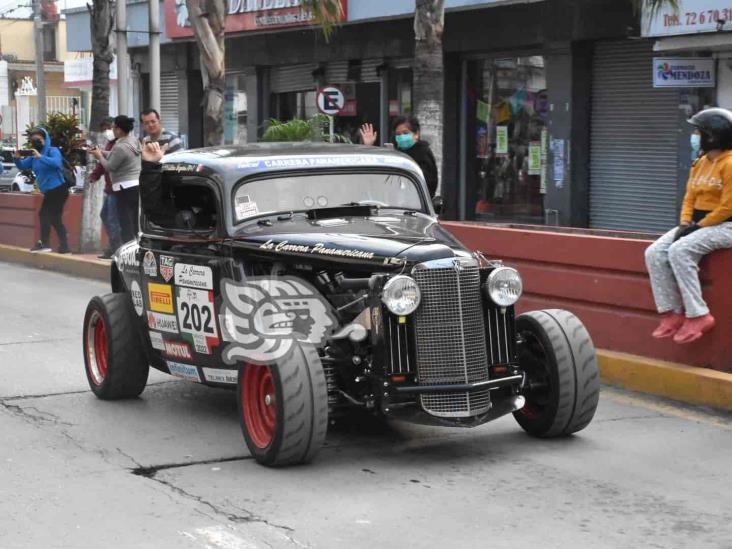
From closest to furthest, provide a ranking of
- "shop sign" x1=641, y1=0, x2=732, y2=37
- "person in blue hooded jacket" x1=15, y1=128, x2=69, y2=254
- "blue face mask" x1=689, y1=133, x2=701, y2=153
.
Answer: "blue face mask" x1=689, y1=133, x2=701, y2=153
"shop sign" x1=641, y1=0, x2=732, y2=37
"person in blue hooded jacket" x1=15, y1=128, x2=69, y2=254

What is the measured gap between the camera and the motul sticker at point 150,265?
845cm

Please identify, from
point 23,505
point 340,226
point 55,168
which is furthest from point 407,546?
point 55,168

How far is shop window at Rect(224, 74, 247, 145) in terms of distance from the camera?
29828mm

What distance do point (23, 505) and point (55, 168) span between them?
13.2 meters

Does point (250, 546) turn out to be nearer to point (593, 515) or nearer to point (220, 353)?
point (593, 515)

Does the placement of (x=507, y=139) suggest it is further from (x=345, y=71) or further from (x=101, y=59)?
(x=101, y=59)

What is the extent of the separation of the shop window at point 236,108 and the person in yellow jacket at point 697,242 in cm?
2146

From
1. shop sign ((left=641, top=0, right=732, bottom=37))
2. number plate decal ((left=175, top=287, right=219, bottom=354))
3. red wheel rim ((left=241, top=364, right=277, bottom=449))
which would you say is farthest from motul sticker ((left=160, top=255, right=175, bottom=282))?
shop sign ((left=641, top=0, right=732, bottom=37))

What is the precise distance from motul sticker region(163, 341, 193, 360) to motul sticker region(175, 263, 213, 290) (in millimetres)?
400

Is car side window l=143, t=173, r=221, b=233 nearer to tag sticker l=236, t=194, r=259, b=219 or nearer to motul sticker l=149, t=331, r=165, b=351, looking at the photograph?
tag sticker l=236, t=194, r=259, b=219

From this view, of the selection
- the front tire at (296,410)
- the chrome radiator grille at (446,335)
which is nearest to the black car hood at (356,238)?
the chrome radiator grille at (446,335)

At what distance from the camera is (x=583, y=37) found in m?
19.9

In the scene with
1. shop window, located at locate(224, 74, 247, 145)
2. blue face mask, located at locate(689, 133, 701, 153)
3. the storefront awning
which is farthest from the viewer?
shop window, located at locate(224, 74, 247, 145)

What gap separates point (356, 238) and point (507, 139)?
15.8 meters
